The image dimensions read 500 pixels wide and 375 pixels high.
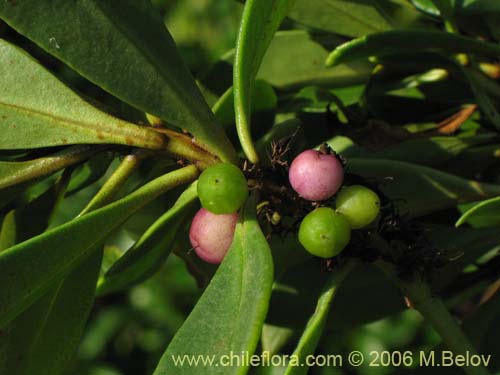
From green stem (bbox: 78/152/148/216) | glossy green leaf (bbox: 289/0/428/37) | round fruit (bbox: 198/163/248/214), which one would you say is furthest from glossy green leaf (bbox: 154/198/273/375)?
glossy green leaf (bbox: 289/0/428/37)

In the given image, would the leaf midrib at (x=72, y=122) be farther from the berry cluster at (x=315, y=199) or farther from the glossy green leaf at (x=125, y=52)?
the berry cluster at (x=315, y=199)

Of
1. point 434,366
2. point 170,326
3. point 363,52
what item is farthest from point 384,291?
point 170,326

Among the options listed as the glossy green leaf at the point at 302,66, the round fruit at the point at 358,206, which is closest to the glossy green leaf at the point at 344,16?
the glossy green leaf at the point at 302,66

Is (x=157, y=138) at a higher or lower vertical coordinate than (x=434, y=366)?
higher

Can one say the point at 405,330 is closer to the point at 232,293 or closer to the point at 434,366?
the point at 434,366

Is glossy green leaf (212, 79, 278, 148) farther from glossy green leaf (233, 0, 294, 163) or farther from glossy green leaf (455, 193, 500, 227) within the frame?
glossy green leaf (455, 193, 500, 227)
